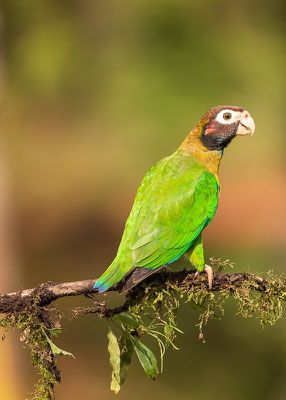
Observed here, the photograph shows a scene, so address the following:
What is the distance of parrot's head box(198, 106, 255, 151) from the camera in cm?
401

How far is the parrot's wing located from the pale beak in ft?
2.06

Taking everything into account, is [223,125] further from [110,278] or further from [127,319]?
[127,319]

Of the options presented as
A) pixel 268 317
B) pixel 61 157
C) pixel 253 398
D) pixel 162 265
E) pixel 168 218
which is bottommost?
pixel 253 398

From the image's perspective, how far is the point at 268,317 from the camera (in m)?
3.14

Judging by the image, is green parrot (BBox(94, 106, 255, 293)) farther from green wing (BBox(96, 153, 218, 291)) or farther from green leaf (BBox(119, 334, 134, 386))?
green leaf (BBox(119, 334, 134, 386))

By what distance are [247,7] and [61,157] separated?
11236 mm

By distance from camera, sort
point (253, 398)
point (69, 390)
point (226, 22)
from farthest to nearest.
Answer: point (226, 22)
point (69, 390)
point (253, 398)

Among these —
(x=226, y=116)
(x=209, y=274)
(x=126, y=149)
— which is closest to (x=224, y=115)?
(x=226, y=116)

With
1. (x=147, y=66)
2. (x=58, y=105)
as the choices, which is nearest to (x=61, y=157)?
(x=58, y=105)

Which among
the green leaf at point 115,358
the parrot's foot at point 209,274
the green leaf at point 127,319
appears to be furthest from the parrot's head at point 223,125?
the green leaf at point 115,358

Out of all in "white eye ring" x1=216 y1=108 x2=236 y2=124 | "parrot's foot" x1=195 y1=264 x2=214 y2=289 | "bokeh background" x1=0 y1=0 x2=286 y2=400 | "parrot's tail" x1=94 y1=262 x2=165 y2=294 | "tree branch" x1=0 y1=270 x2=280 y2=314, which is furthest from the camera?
"bokeh background" x1=0 y1=0 x2=286 y2=400

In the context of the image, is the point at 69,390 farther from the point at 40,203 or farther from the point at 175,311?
the point at 40,203

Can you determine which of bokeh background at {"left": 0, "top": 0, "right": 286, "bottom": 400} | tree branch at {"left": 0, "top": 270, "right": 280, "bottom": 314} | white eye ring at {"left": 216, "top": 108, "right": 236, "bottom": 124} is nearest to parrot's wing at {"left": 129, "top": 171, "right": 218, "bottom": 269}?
Answer: tree branch at {"left": 0, "top": 270, "right": 280, "bottom": 314}

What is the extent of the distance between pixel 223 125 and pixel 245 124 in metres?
0.17
